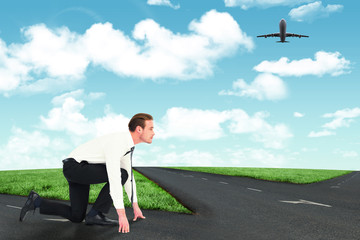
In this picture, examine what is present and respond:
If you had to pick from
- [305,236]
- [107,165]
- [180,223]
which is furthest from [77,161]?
[305,236]

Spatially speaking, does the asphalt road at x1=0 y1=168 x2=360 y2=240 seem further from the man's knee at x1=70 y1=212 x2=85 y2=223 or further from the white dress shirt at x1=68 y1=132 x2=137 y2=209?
the white dress shirt at x1=68 y1=132 x2=137 y2=209

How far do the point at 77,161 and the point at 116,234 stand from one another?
1205mm

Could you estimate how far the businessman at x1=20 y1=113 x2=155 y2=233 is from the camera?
5023mm

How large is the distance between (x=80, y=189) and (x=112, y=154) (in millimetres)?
1040

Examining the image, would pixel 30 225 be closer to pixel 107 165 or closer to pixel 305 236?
pixel 107 165

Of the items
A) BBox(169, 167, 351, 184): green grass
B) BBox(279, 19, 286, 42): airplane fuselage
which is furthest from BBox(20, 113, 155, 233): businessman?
BBox(279, 19, 286, 42): airplane fuselage

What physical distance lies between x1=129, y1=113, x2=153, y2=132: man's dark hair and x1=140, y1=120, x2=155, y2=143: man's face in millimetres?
53

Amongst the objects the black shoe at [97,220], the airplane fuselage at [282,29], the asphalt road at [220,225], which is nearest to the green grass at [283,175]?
the asphalt road at [220,225]

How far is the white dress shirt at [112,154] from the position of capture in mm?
4988

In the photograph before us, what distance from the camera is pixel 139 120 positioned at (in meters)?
5.14

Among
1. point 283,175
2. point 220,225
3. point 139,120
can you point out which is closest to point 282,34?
point 283,175

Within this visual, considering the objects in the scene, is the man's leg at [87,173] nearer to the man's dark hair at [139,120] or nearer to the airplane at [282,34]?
the man's dark hair at [139,120]

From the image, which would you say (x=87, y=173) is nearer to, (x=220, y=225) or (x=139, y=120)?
(x=139, y=120)

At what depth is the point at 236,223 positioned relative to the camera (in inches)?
267
